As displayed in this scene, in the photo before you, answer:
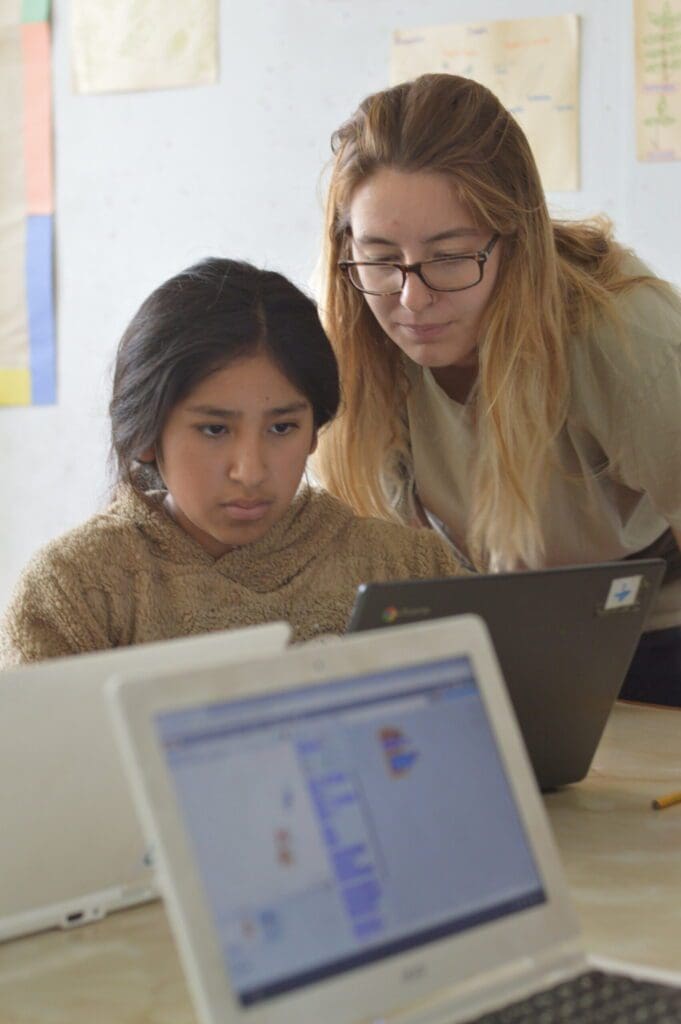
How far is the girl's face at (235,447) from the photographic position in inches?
53.0

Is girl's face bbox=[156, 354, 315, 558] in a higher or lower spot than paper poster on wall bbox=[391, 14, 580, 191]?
lower

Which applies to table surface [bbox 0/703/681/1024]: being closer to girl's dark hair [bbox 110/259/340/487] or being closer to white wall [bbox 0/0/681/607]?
girl's dark hair [bbox 110/259/340/487]

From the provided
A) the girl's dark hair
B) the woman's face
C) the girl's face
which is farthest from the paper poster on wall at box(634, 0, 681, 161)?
the girl's face

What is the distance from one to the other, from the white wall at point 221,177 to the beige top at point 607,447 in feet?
2.16

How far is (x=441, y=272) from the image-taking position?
1497 mm

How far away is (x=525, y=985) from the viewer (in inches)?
28.8

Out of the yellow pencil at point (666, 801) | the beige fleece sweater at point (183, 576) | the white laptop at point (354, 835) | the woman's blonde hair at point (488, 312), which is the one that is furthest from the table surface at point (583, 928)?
the woman's blonde hair at point (488, 312)

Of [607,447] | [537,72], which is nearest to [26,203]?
[537,72]

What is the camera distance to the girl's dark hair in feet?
4.51

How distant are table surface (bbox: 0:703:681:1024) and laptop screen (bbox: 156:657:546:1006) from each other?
16 cm

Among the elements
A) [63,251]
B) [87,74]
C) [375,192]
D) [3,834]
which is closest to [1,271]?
[63,251]

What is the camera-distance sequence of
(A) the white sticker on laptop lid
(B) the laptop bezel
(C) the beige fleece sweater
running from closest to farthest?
1. (B) the laptop bezel
2. (A) the white sticker on laptop lid
3. (C) the beige fleece sweater

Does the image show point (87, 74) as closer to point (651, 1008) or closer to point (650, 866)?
point (650, 866)

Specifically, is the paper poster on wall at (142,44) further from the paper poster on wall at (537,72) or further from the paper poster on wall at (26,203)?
the paper poster on wall at (537,72)
